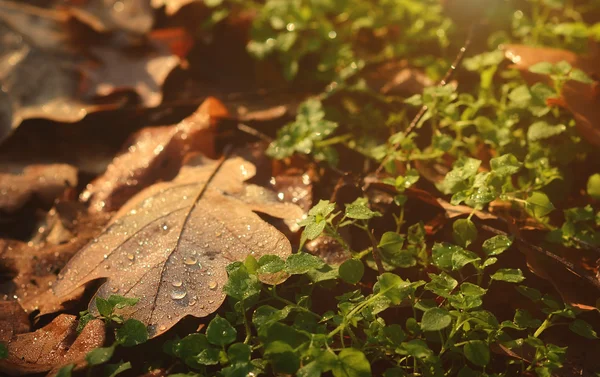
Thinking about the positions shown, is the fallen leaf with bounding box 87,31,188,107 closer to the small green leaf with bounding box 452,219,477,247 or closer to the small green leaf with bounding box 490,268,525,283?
the small green leaf with bounding box 452,219,477,247

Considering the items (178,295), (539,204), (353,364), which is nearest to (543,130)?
(539,204)

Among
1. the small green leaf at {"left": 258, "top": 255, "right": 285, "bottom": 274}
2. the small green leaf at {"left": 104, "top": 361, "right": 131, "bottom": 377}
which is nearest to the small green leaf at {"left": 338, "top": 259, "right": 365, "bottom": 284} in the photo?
the small green leaf at {"left": 258, "top": 255, "right": 285, "bottom": 274}

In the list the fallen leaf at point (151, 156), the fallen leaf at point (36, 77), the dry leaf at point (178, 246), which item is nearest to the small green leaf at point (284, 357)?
the dry leaf at point (178, 246)

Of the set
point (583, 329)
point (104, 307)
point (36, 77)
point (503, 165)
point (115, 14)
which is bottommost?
point (583, 329)

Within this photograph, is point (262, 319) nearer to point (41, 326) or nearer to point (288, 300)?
point (288, 300)

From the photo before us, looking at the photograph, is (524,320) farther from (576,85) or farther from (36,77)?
(36,77)

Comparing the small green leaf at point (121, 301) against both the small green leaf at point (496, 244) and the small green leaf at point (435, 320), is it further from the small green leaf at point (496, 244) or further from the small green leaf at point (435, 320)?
the small green leaf at point (496, 244)
